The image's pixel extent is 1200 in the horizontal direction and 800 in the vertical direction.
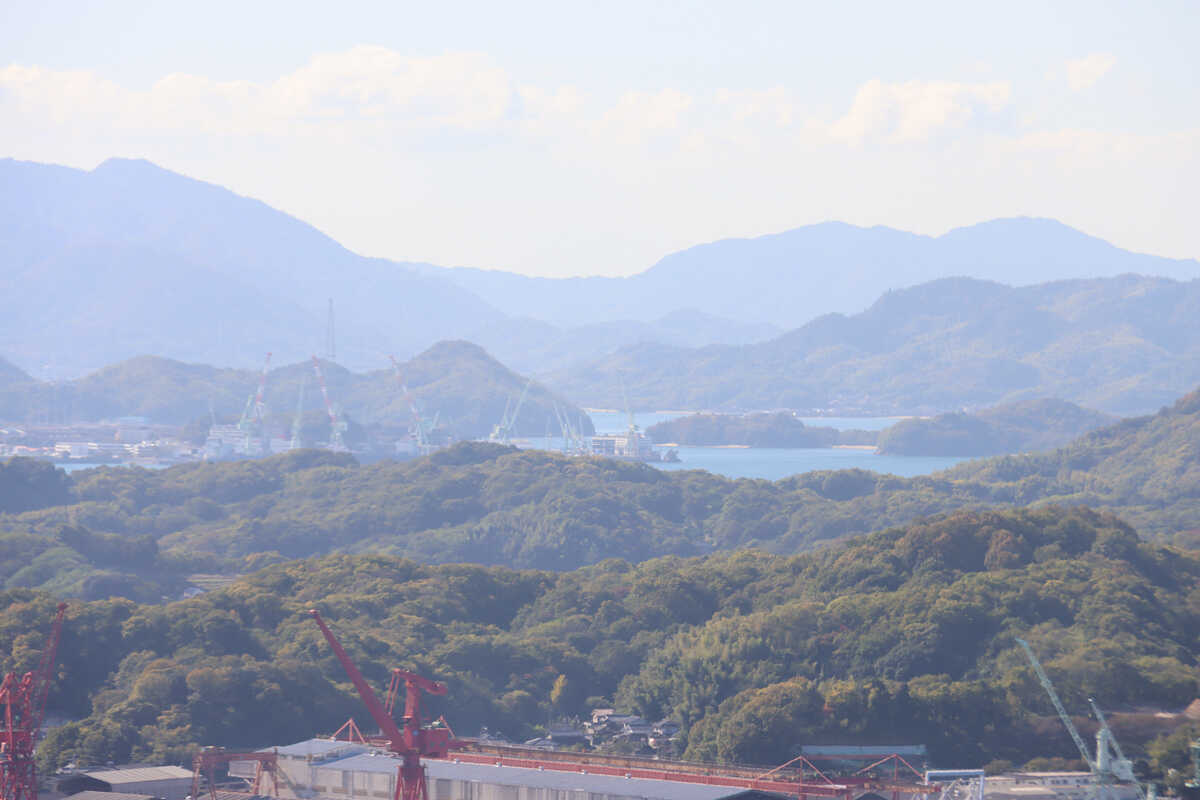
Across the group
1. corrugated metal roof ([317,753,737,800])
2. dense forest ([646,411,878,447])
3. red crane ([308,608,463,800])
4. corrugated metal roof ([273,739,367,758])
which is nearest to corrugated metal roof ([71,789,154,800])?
corrugated metal roof ([273,739,367,758])

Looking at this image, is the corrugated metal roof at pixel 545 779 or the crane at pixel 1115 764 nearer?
the corrugated metal roof at pixel 545 779

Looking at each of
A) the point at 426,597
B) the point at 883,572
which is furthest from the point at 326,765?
the point at 883,572

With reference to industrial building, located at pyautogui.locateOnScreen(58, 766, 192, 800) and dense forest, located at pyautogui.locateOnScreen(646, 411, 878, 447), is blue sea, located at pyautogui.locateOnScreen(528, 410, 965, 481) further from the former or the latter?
industrial building, located at pyautogui.locateOnScreen(58, 766, 192, 800)

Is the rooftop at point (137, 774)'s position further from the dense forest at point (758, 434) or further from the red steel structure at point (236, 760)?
the dense forest at point (758, 434)

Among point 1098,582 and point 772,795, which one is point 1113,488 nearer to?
point 1098,582

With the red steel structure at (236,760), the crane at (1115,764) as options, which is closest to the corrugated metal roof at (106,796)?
the red steel structure at (236,760)

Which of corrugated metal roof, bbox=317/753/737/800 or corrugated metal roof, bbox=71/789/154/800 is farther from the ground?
corrugated metal roof, bbox=317/753/737/800

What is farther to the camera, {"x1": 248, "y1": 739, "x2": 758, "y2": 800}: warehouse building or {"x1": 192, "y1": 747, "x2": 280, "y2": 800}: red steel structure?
{"x1": 192, "y1": 747, "x2": 280, "y2": 800}: red steel structure
